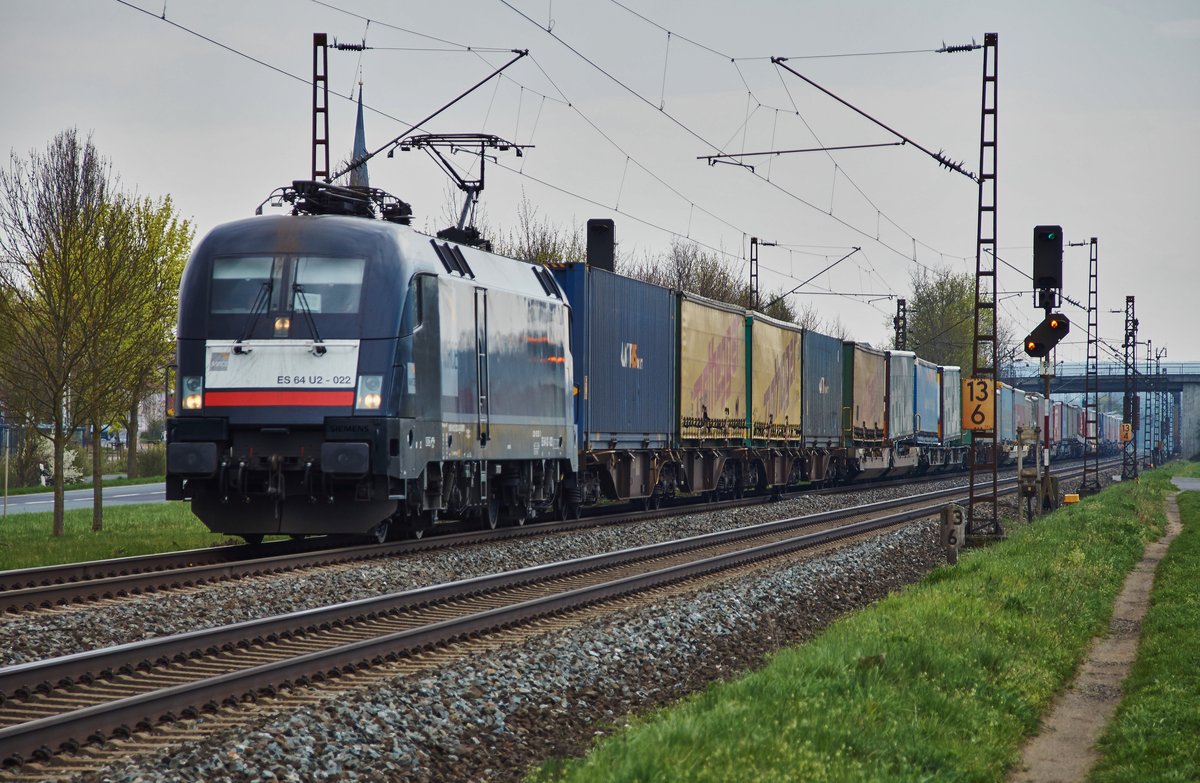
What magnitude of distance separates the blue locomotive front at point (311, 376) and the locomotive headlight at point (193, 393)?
16mm

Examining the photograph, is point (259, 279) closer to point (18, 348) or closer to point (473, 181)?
point (18, 348)

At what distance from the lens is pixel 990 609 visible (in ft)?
39.2

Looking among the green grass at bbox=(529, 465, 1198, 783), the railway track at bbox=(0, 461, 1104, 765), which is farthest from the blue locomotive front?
the green grass at bbox=(529, 465, 1198, 783)

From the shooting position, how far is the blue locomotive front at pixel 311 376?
15156mm

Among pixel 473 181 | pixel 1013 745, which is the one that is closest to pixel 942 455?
pixel 473 181

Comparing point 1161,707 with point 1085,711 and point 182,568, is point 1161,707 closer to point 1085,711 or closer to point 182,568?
point 1085,711

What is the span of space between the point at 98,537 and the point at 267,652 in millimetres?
10679

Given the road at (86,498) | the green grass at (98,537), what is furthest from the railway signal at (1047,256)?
the road at (86,498)

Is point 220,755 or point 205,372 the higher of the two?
point 205,372

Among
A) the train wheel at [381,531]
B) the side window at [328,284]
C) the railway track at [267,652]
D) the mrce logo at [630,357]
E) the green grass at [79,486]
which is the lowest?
the green grass at [79,486]

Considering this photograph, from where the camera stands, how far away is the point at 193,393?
15453 millimetres

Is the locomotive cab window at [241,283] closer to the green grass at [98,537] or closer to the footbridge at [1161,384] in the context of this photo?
the green grass at [98,537]

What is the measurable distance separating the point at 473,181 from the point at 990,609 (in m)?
16.1

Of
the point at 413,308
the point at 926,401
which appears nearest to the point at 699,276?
the point at 926,401
